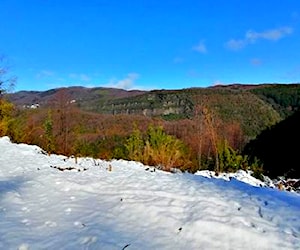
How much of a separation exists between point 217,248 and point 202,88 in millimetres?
133757

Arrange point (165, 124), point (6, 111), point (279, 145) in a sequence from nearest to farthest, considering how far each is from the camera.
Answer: point (6, 111) < point (279, 145) < point (165, 124)

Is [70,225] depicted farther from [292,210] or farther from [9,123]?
[9,123]

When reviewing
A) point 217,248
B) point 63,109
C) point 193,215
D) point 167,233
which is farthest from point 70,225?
point 63,109

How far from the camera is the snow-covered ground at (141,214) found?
447 cm

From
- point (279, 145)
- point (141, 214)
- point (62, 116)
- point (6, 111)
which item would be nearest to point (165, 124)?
point (279, 145)

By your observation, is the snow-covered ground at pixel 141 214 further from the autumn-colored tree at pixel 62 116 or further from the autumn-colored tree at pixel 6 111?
the autumn-colored tree at pixel 62 116

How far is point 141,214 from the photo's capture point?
5.53m

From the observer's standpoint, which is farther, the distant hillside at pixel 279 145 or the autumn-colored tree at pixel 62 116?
the distant hillside at pixel 279 145

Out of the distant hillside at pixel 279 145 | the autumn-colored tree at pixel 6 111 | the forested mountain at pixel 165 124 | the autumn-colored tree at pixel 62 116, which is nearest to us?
the forested mountain at pixel 165 124

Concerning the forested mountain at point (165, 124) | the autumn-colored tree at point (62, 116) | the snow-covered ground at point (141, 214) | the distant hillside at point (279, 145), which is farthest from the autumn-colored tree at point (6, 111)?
the distant hillside at point (279, 145)

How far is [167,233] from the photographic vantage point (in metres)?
4.74

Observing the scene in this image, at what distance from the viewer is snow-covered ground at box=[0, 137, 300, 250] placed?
4469 millimetres

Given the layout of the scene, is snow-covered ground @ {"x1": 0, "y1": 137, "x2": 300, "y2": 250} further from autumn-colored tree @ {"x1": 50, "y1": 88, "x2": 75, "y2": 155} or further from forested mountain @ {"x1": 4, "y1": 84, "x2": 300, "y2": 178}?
autumn-colored tree @ {"x1": 50, "y1": 88, "x2": 75, "y2": 155}

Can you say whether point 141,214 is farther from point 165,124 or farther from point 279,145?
point 165,124
